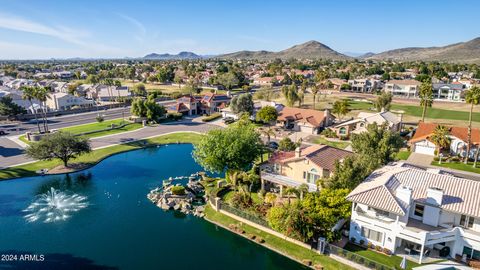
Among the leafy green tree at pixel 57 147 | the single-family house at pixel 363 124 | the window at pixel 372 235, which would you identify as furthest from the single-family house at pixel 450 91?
the leafy green tree at pixel 57 147

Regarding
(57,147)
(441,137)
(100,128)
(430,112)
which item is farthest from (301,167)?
(430,112)

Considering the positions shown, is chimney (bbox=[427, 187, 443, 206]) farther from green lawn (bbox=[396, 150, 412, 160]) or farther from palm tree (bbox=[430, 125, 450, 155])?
palm tree (bbox=[430, 125, 450, 155])

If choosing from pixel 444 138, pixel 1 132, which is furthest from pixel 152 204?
pixel 1 132

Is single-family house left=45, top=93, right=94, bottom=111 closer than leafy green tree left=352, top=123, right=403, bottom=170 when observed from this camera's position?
No

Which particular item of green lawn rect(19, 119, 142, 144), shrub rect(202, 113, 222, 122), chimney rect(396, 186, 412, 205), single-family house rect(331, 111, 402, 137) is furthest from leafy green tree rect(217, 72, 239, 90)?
chimney rect(396, 186, 412, 205)

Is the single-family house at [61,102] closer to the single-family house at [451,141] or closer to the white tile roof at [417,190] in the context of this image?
the white tile roof at [417,190]

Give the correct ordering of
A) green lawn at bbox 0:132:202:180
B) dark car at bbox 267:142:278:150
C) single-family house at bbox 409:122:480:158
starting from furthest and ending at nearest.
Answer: dark car at bbox 267:142:278:150
single-family house at bbox 409:122:480:158
green lawn at bbox 0:132:202:180
